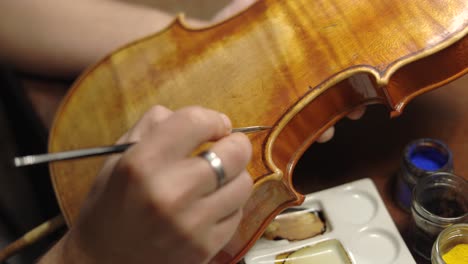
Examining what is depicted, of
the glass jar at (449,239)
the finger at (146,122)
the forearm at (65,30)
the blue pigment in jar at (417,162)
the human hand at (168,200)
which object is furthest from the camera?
the forearm at (65,30)

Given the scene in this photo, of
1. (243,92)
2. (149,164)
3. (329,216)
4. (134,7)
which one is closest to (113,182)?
(149,164)

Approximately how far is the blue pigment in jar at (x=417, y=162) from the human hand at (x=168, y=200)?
372mm

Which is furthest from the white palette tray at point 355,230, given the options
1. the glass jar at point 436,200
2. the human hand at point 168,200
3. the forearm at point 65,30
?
the forearm at point 65,30

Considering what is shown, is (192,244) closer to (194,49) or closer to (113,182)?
(113,182)

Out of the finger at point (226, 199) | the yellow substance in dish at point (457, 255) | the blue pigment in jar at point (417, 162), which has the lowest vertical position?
the yellow substance in dish at point (457, 255)

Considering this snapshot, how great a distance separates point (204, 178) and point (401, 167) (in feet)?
1.45

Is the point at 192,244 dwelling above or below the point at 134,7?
below

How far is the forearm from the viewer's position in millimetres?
894

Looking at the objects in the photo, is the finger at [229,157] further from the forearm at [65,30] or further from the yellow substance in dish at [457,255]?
the forearm at [65,30]

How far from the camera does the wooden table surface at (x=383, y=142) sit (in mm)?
801

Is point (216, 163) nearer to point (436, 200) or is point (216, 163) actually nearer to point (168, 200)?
point (168, 200)

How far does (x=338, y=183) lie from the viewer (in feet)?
2.62

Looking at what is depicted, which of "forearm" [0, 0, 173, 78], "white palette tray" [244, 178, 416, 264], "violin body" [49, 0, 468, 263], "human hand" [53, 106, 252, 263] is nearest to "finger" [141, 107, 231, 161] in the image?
"human hand" [53, 106, 252, 263]

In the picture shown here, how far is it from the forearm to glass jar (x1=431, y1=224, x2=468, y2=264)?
1.96ft
